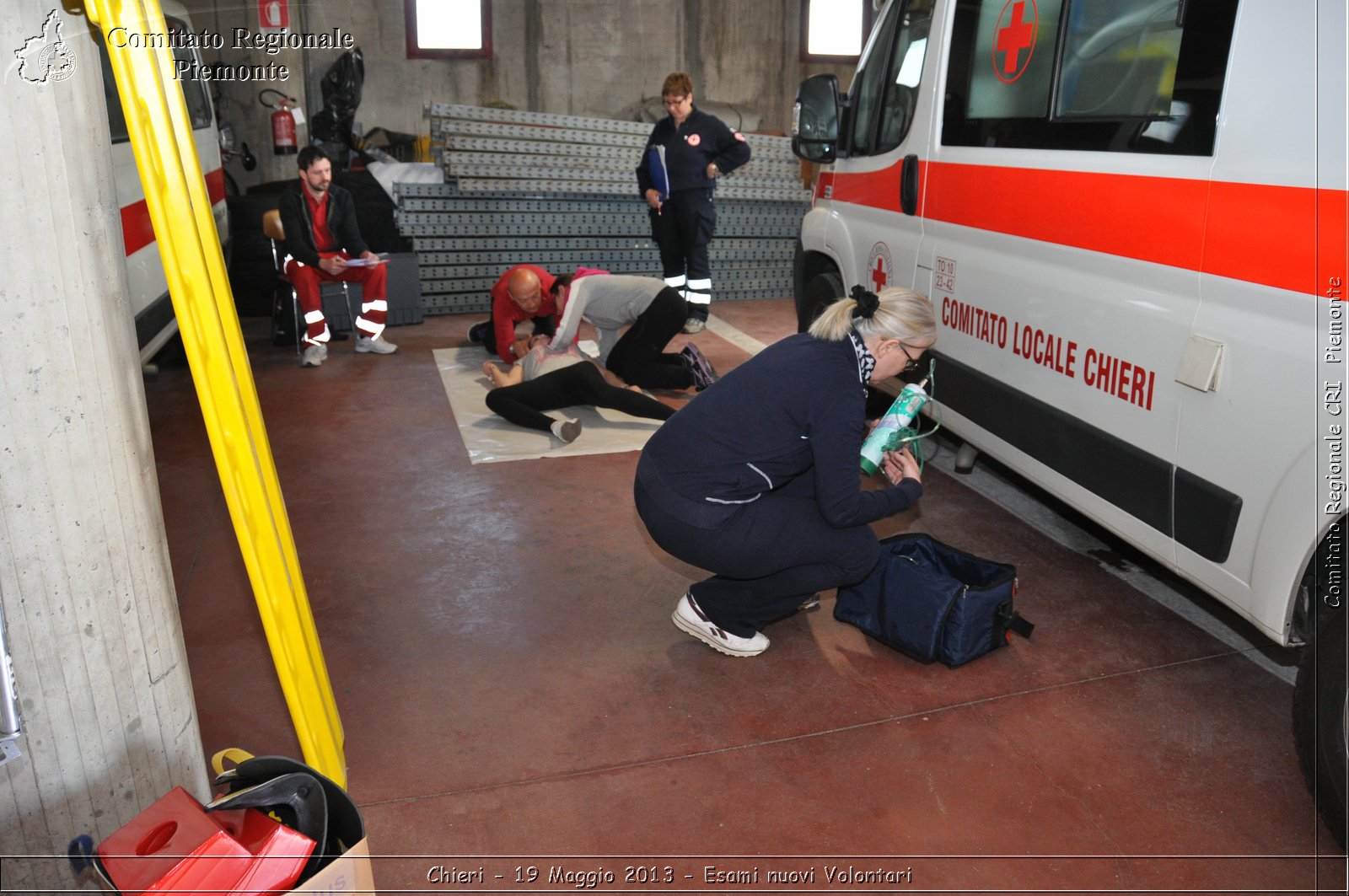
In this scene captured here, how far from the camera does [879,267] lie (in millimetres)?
4430

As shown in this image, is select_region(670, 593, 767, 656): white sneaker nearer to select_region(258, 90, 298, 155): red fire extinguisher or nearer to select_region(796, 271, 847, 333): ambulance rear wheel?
select_region(796, 271, 847, 333): ambulance rear wheel

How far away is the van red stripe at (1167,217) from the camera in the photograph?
2.09 metres

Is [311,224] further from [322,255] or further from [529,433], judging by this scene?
[529,433]

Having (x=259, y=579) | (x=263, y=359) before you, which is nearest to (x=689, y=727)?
(x=259, y=579)

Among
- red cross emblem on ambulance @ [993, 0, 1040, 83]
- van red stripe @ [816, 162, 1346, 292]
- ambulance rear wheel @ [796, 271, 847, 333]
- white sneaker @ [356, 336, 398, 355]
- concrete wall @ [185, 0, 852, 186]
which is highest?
concrete wall @ [185, 0, 852, 186]

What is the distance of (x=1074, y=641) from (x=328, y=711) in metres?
2.31

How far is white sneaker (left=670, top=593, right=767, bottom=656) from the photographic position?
3191mm

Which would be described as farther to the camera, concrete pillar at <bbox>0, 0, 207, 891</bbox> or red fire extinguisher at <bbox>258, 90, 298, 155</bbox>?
red fire extinguisher at <bbox>258, 90, 298, 155</bbox>

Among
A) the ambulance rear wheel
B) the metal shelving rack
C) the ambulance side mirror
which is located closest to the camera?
the ambulance side mirror

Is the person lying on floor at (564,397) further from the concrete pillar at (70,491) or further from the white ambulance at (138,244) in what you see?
the concrete pillar at (70,491)

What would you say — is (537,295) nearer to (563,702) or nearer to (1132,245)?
(563,702)

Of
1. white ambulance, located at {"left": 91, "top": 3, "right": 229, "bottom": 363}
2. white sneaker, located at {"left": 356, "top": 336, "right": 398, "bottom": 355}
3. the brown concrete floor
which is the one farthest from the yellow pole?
white sneaker, located at {"left": 356, "top": 336, "right": 398, "bottom": 355}

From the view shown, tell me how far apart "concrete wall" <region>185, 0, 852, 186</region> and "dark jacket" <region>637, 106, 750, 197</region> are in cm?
460

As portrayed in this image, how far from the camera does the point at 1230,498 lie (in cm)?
238
